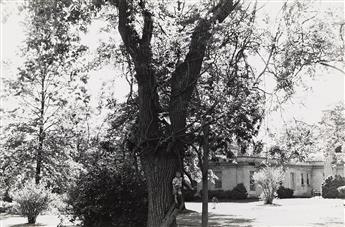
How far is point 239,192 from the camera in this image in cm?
4681

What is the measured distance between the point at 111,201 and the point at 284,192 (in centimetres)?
3899

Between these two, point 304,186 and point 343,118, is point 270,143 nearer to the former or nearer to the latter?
point 343,118

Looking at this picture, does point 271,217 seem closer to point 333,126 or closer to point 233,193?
point 333,126

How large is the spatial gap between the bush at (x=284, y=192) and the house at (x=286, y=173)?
4.03 feet

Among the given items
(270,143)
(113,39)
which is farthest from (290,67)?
(113,39)

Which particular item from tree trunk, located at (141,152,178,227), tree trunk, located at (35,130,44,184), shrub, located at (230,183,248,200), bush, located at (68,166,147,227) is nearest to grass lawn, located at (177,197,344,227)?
bush, located at (68,166,147,227)

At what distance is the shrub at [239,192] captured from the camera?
46812mm

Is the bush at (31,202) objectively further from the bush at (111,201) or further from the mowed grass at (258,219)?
the bush at (111,201)

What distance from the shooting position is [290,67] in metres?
12.1

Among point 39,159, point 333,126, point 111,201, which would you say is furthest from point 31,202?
point 333,126

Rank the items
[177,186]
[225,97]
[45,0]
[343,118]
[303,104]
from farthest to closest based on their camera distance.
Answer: [343,118] → [303,104] → [225,97] → [177,186] → [45,0]

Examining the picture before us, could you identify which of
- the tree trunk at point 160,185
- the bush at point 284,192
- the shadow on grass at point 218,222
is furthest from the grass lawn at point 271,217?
the bush at point 284,192

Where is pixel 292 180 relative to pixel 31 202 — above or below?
above

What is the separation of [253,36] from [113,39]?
5.35 meters
